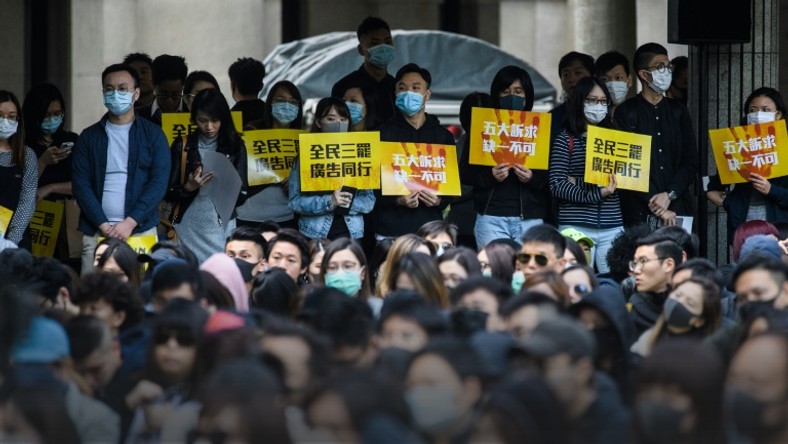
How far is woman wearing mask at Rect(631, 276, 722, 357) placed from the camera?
349 inches

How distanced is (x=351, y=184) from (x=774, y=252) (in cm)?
288

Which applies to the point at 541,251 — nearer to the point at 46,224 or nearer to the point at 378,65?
the point at 378,65

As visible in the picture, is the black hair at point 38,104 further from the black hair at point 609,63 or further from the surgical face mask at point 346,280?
the black hair at point 609,63

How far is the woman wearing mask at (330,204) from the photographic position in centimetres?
1229

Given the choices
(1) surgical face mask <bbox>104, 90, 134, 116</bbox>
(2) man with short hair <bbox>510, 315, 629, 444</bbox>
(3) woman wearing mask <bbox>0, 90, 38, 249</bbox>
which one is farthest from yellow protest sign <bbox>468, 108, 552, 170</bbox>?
(2) man with short hair <bbox>510, 315, 629, 444</bbox>

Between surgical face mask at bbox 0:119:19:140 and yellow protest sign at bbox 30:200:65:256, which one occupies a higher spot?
surgical face mask at bbox 0:119:19:140

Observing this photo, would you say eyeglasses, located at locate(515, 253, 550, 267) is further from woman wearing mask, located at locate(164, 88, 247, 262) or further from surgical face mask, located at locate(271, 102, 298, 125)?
surgical face mask, located at locate(271, 102, 298, 125)

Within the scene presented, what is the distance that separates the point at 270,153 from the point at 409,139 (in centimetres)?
99

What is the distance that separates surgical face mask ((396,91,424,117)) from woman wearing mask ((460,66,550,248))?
1.84ft

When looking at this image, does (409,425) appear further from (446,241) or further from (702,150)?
(702,150)

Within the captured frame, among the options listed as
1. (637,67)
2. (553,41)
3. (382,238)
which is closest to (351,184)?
(382,238)

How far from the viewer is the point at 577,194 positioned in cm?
1229

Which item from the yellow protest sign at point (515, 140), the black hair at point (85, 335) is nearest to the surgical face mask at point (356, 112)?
the yellow protest sign at point (515, 140)

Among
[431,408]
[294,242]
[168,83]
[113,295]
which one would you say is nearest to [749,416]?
[431,408]
